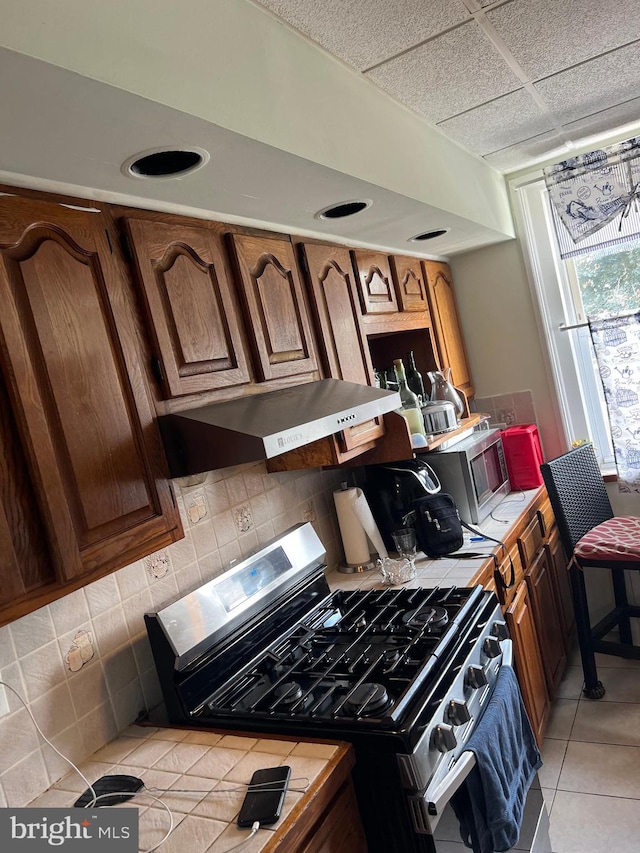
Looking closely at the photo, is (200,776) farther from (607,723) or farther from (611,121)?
(611,121)

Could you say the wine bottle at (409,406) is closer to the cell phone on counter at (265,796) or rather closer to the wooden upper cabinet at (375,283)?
the wooden upper cabinet at (375,283)

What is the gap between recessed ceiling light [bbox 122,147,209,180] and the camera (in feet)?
4.10

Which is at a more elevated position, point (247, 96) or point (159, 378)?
point (247, 96)

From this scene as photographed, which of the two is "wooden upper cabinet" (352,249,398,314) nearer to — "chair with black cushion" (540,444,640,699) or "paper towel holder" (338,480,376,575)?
"paper towel holder" (338,480,376,575)

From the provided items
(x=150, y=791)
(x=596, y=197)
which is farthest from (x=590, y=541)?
(x=150, y=791)

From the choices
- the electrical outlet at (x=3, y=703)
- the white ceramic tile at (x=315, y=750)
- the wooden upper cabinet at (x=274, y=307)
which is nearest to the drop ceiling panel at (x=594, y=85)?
the wooden upper cabinet at (x=274, y=307)

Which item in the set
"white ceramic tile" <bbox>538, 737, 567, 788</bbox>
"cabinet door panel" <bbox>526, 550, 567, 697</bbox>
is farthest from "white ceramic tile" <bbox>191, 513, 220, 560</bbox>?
"white ceramic tile" <bbox>538, 737, 567, 788</bbox>

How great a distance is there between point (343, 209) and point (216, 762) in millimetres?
1557

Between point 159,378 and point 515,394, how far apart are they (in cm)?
232

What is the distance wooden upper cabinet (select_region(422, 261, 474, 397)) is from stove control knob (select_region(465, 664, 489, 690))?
69.7 inches

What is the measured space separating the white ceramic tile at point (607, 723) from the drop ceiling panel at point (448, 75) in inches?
92.1

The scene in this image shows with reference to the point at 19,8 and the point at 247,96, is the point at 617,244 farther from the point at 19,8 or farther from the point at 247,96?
the point at 19,8

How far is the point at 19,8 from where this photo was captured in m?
0.84

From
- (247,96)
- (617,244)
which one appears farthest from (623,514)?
(247,96)
